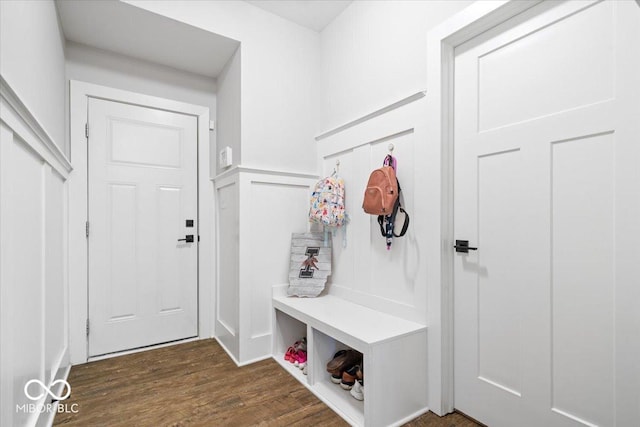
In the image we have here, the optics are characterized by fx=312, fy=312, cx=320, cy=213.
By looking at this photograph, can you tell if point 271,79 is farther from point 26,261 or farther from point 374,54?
point 26,261

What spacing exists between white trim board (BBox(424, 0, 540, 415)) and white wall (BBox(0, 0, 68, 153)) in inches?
68.8

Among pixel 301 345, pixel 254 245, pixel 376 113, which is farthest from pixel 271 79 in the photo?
pixel 301 345

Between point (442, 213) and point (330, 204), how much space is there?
840mm

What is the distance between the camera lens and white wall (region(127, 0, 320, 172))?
7.61 feet

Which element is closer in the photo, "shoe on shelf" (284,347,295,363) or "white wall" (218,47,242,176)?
"shoe on shelf" (284,347,295,363)

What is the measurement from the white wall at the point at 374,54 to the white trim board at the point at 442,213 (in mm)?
108

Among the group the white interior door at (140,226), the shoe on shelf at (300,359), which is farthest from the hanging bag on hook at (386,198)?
the white interior door at (140,226)

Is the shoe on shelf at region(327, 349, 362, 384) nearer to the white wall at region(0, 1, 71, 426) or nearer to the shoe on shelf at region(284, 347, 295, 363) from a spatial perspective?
the shoe on shelf at region(284, 347, 295, 363)

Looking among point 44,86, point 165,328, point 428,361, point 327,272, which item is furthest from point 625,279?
point 165,328

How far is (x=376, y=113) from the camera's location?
2.06m

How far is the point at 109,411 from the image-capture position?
1699 millimetres

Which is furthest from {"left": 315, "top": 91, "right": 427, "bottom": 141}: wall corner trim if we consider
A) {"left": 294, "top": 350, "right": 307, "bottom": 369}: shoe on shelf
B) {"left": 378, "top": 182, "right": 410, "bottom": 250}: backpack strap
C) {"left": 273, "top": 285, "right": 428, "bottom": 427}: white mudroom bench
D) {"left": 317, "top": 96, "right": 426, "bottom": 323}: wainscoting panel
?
{"left": 294, "top": 350, "right": 307, "bottom": 369}: shoe on shelf

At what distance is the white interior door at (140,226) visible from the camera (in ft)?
7.96

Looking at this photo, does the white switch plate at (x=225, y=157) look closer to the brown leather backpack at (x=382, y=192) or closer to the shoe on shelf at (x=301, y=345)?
the brown leather backpack at (x=382, y=192)
